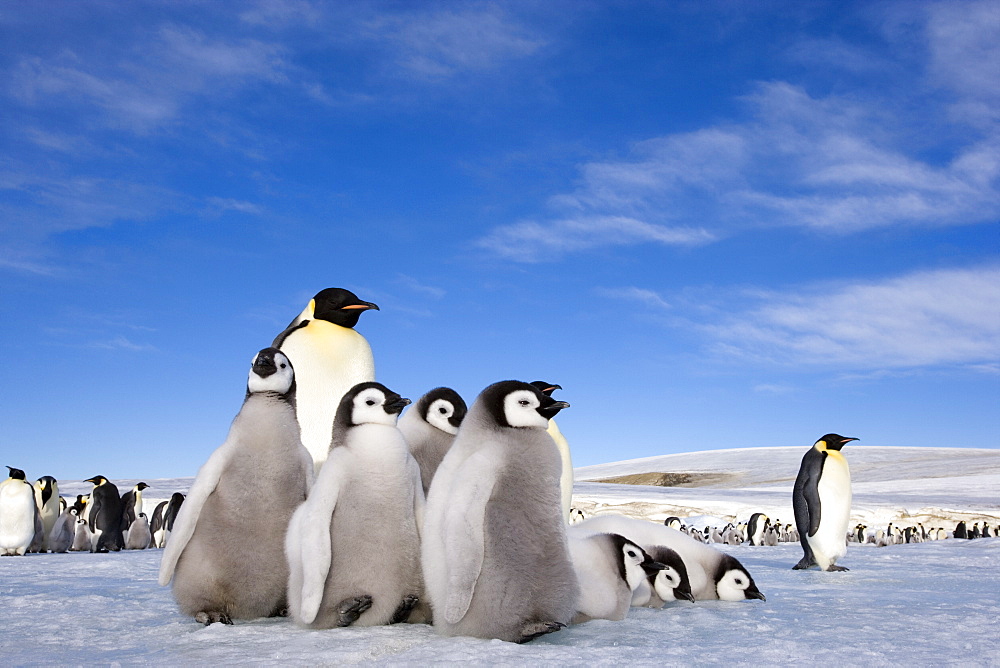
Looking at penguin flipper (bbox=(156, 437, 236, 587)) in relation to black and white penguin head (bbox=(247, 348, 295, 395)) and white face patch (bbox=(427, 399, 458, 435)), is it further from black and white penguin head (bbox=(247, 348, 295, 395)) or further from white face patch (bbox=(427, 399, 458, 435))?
white face patch (bbox=(427, 399, 458, 435))

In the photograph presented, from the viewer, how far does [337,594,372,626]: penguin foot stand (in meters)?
2.86

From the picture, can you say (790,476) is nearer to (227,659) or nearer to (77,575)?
(77,575)

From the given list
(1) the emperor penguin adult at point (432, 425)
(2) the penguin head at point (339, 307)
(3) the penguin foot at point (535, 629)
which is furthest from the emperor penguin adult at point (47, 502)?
(3) the penguin foot at point (535, 629)

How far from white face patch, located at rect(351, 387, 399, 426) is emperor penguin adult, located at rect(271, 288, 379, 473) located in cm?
156

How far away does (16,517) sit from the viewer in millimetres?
10188

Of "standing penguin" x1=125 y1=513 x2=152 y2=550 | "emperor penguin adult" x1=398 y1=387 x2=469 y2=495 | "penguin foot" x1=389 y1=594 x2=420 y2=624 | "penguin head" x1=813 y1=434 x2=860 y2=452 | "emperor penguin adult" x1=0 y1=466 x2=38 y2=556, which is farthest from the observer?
"standing penguin" x1=125 y1=513 x2=152 y2=550

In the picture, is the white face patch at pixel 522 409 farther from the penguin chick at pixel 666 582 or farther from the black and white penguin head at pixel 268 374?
the penguin chick at pixel 666 582

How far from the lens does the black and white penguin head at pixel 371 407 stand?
307cm

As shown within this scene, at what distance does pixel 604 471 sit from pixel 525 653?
34.6m

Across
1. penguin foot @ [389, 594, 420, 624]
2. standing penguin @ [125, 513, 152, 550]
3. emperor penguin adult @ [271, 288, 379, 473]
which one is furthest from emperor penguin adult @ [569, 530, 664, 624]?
standing penguin @ [125, 513, 152, 550]

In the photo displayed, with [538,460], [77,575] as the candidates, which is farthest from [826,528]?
[77,575]

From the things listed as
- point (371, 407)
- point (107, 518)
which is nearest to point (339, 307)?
point (371, 407)

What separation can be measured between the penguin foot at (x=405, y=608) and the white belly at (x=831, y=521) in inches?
202

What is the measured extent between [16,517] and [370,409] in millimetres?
9045
